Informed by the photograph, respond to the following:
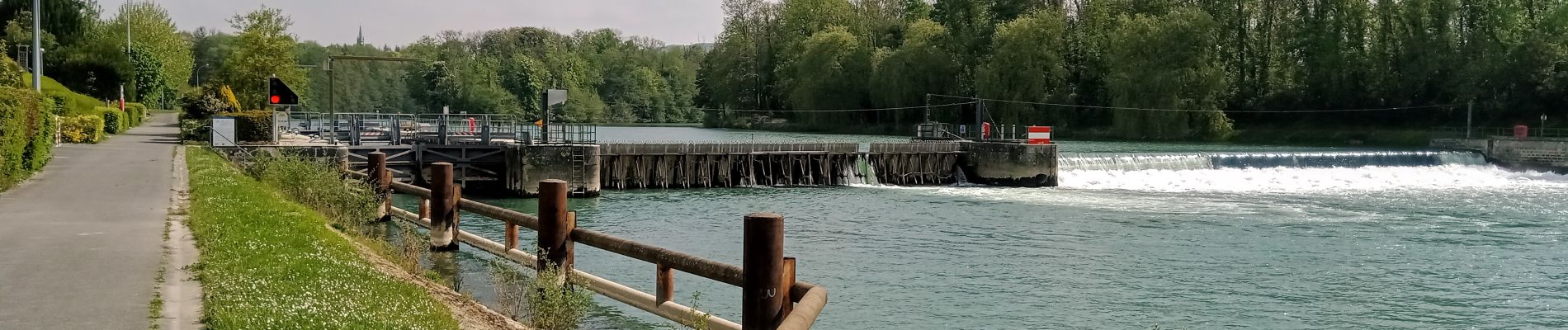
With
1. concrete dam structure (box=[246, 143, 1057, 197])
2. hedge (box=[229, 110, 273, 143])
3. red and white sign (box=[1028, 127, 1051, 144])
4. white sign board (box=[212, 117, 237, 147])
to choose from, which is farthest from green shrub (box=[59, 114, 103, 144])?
red and white sign (box=[1028, 127, 1051, 144])

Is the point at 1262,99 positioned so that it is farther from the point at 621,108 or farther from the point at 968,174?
the point at 621,108

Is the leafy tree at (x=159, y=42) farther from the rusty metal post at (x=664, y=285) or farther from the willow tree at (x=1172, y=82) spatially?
the rusty metal post at (x=664, y=285)

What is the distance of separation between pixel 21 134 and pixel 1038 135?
31139 mm

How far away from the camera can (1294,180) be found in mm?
44906

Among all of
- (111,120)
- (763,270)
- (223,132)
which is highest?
(111,120)

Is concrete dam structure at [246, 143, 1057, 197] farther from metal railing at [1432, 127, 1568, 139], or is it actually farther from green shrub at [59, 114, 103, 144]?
metal railing at [1432, 127, 1568, 139]

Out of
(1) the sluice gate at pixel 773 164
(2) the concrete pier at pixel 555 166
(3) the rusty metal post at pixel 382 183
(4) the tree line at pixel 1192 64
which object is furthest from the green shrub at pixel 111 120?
(4) the tree line at pixel 1192 64

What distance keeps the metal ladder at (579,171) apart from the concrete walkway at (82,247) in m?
13.1

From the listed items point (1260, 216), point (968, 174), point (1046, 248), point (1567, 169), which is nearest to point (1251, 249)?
point (1046, 248)

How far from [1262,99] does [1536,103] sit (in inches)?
644

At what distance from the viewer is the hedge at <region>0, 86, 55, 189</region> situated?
1889 cm

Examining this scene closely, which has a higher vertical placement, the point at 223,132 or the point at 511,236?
the point at 223,132

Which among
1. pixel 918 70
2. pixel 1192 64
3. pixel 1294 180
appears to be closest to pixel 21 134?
pixel 1294 180

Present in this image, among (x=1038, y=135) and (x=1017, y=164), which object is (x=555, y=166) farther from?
(x=1038, y=135)
